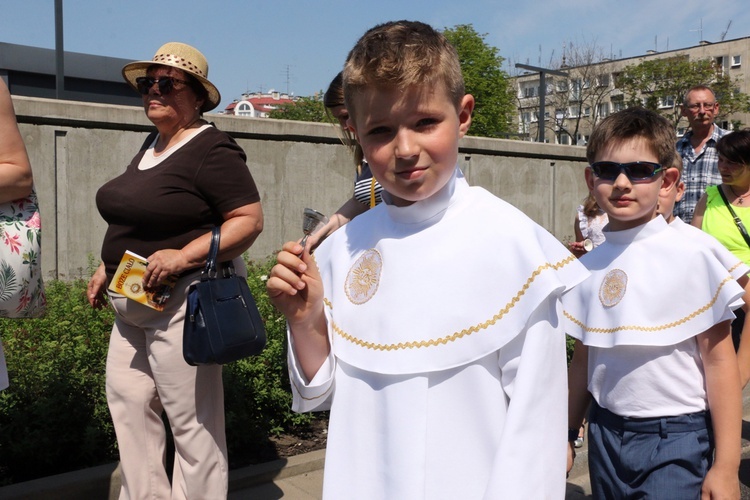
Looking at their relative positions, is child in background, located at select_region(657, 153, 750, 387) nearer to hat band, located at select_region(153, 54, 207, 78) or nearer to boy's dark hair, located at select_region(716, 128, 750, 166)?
boy's dark hair, located at select_region(716, 128, 750, 166)

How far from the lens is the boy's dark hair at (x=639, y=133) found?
9.08ft

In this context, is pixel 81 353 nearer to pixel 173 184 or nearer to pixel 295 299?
pixel 173 184

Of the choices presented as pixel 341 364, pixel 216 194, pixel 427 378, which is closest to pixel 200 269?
pixel 216 194

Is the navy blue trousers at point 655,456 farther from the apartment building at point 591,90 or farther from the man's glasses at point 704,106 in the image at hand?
the apartment building at point 591,90

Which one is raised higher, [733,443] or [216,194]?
[216,194]

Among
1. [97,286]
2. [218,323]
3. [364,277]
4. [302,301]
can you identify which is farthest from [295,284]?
[97,286]

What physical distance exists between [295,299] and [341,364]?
0.20 meters

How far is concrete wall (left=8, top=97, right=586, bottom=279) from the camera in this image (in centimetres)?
828

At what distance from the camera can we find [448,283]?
69.1 inches

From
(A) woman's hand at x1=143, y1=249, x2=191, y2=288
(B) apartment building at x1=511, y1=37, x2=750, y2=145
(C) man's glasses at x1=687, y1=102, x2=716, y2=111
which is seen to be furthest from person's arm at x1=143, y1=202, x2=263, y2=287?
(B) apartment building at x1=511, y1=37, x2=750, y2=145

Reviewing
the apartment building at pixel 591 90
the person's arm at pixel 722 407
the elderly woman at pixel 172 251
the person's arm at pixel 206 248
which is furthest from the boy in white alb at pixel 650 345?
the apartment building at pixel 591 90

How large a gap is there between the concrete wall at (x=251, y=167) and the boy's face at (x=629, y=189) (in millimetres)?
6078

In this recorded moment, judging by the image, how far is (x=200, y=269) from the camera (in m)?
3.25

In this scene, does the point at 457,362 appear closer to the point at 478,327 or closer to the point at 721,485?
the point at 478,327
